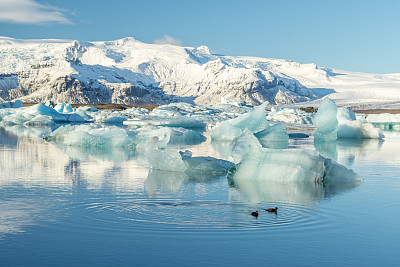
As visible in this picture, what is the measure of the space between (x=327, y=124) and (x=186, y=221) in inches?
620

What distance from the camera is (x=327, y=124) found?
21.0m

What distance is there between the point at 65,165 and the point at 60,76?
6087 inches

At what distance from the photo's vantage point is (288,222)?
613cm

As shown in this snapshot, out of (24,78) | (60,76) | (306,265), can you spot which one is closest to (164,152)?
(306,265)

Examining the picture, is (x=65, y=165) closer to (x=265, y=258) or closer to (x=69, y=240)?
(x=69, y=240)

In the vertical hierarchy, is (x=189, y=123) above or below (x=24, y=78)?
below

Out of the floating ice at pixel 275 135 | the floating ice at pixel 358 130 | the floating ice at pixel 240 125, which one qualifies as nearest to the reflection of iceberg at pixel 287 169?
the floating ice at pixel 275 135

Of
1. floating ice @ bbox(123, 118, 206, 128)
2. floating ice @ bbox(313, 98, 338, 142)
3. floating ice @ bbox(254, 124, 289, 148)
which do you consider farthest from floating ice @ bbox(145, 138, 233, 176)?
floating ice @ bbox(123, 118, 206, 128)

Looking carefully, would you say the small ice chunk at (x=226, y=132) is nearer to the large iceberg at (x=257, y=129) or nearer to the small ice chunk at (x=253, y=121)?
the large iceberg at (x=257, y=129)

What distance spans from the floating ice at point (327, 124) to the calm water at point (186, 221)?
10866 mm

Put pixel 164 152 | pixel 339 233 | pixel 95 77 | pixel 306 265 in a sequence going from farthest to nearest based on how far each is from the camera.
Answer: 1. pixel 95 77
2. pixel 164 152
3. pixel 339 233
4. pixel 306 265

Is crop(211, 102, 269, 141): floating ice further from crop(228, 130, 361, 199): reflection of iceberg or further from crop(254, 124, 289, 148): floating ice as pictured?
crop(228, 130, 361, 199): reflection of iceberg

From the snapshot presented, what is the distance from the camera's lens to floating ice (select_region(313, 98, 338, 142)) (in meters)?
21.1

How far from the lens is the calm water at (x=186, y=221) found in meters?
4.84
